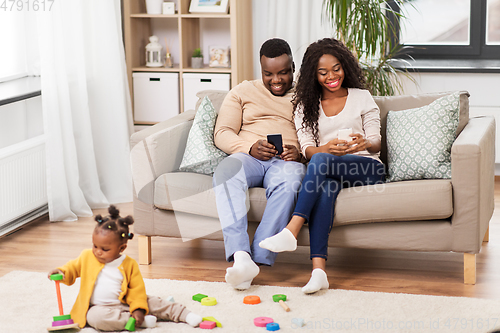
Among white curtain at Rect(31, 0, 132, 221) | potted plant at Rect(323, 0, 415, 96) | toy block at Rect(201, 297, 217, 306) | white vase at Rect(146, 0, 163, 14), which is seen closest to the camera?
toy block at Rect(201, 297, 217, 306)

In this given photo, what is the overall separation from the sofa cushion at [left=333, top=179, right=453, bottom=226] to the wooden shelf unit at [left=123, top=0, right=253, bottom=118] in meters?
1.73

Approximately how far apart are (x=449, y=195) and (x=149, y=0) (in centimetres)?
254

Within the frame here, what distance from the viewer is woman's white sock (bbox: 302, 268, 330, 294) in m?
2.26

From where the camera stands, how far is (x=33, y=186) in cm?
329

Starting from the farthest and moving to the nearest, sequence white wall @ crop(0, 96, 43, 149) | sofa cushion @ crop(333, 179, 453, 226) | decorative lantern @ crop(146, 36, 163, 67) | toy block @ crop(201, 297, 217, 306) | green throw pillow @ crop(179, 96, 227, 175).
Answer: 1. decorative lantern @ crop(146, 36, 163, 67)
2. white wall @ crop(0, 96, 43, 149)
3. green throw pillow @ crop(179, 96, 227, 175)
4. sofa cushion @ crop(333, 179, 453, 226)
5. toy block @ crop(201, 297, 217, 306)

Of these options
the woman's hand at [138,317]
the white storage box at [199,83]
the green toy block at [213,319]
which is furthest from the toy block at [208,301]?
the white storage box at [199,83]

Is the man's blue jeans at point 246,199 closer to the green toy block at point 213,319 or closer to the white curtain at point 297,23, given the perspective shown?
the green toy block at point 213,319

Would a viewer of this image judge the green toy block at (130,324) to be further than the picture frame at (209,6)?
No

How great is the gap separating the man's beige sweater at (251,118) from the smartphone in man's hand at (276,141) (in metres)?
0.14

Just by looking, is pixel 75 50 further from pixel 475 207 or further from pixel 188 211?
pixel 475 207

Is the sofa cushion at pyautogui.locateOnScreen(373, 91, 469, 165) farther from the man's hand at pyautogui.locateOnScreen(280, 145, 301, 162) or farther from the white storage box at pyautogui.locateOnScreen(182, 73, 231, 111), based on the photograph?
the white storage box at pyautogui.locateOnScreen(182, 73, 231, 111)

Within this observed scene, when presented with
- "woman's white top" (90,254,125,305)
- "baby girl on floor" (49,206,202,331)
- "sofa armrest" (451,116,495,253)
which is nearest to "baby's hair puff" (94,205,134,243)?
"baby girl on floor" (49,206,202,331)

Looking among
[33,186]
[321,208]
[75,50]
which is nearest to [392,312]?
[321,208]

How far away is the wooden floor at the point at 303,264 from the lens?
7.95 ft
